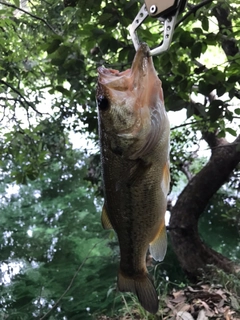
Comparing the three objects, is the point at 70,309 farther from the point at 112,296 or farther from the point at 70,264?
the point at 70,264

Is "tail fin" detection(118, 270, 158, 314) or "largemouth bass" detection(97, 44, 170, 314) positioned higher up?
"largemouth bass" detection(97, 44, 170, 314)

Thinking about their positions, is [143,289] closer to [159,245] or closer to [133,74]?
[159,245]

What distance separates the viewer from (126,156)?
36.9 inches

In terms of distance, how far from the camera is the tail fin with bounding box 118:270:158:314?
104 cm

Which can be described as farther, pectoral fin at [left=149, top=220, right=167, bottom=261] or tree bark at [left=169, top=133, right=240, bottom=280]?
tree bark at [left=169, top=133, right=240, bottom=280]

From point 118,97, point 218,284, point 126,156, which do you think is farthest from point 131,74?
point 218,284

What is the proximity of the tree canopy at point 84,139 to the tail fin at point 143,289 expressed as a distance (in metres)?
0.82

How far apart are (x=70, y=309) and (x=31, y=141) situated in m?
1.33

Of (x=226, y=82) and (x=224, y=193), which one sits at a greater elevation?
(x=226, y=82)

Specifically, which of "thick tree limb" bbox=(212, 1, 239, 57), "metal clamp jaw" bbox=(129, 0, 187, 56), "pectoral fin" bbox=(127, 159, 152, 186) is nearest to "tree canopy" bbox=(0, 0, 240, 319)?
"thick tree limb" bbox=(212, 1, 239, 57)

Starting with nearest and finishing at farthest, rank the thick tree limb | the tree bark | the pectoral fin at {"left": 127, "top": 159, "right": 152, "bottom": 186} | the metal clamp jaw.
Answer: the metal clamp jaw
the pectoral fin at {"left": 127, "top": 159, "right": 152, "bottom": 186}
the thick tree limb
the tree bark

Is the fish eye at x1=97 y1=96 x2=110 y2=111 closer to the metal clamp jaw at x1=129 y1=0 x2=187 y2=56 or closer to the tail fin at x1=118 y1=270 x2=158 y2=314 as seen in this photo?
the metal clamp jaw at x1=129 y1=0 x2=187 y2=56

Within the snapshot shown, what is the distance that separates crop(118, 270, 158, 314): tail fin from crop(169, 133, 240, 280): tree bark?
2.15 metres

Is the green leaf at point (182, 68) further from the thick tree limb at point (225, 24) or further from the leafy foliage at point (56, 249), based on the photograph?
the leafy foliage at point (56, 249)
